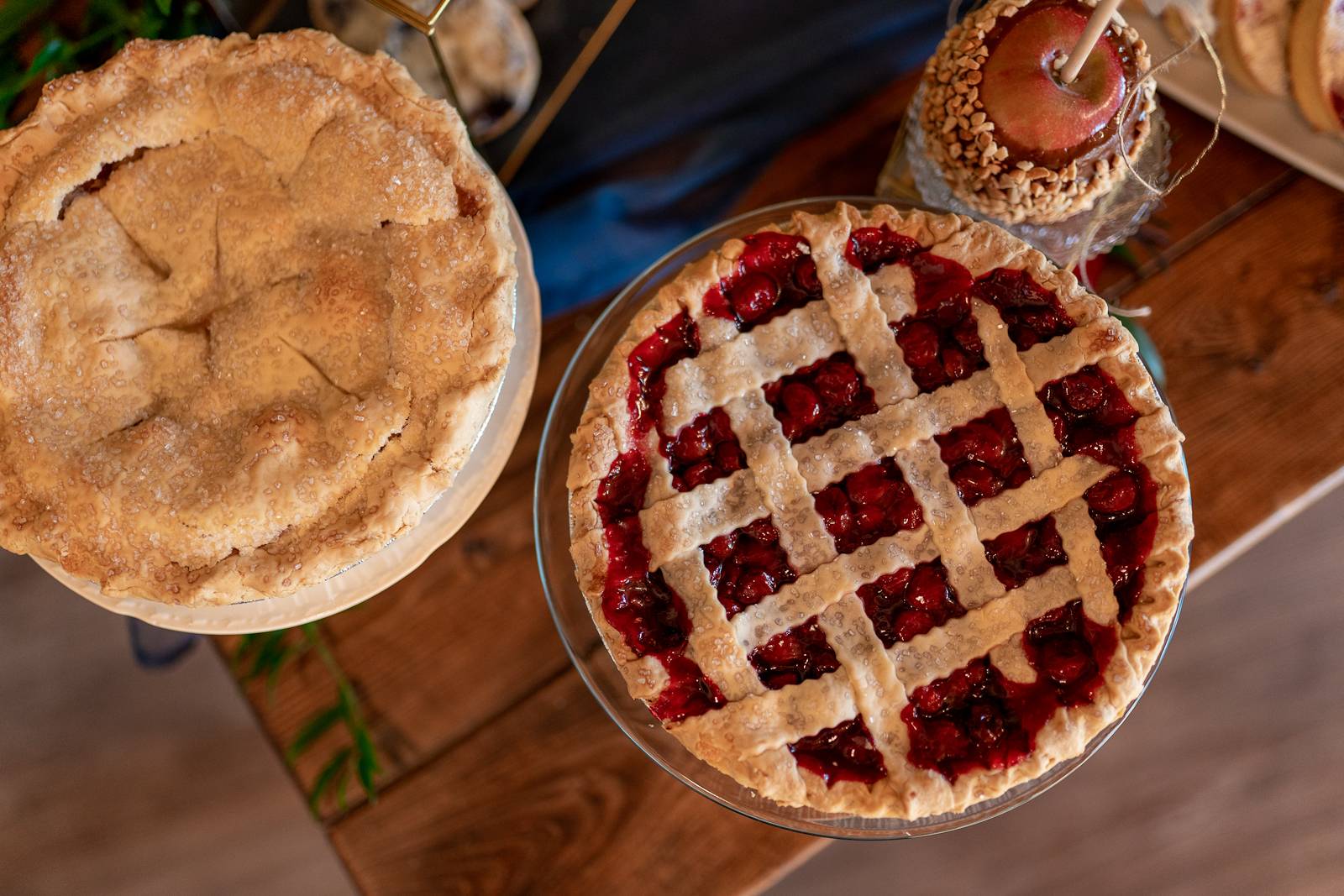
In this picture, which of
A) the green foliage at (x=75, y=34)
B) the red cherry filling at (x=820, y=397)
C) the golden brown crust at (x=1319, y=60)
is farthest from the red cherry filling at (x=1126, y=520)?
the green foliage at (x=75, y=34)

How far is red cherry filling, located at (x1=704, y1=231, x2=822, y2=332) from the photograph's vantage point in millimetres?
1078

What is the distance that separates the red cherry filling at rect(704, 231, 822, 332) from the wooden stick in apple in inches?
12.2

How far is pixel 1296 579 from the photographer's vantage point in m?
2.06

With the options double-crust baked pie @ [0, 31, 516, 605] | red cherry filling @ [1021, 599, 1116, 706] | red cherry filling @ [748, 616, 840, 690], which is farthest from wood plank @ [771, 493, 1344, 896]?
double-crust baked pie @ [0, 31, 516, 605]

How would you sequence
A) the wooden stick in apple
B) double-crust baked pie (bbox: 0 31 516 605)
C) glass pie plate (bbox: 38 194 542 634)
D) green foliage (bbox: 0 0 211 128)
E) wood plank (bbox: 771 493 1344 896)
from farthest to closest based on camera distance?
1. wood plank (bbox: 771 493 1344 896)
2. green foliage (bbox: 0 0 211 128)
3. glass pie plate (bbox: 38 194 542 634)
4. double-crust baked pie (bbox: 0 31 516 605)
5. the wooden stick in apple

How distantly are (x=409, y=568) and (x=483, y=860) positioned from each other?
504mm

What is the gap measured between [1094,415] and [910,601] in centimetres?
29

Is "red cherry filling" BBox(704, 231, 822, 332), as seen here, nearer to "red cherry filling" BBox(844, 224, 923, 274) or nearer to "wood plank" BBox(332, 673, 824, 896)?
"red cherry filling" BBox(844, 224, 923, 274)

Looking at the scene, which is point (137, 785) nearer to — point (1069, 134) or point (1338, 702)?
point (1069, 134)

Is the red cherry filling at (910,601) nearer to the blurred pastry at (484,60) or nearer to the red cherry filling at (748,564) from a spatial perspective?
the red cherry filling at (748,564)

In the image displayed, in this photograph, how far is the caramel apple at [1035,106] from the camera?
3.33ft

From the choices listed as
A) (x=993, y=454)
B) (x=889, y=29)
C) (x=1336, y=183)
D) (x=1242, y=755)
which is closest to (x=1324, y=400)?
(x=1336, y=183)

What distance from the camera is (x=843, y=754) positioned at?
3.42 ft

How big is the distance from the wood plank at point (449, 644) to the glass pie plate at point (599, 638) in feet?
0.46
